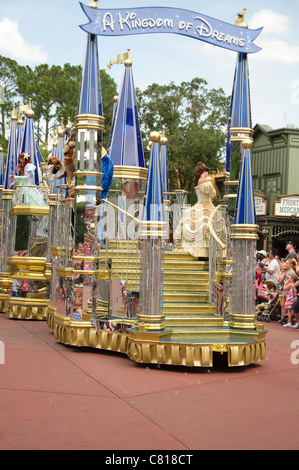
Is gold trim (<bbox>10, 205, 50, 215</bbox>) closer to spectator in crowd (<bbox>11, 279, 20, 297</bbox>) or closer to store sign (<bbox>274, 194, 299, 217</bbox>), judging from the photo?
spectator in crowd (<bbox>11, 279, 20, 297</bbox>)

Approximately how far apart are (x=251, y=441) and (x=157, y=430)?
0.81m

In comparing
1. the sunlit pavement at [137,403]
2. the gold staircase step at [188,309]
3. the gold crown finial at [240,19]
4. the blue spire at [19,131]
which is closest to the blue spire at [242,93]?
the gold crown finial at [240,19]

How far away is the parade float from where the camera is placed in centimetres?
770

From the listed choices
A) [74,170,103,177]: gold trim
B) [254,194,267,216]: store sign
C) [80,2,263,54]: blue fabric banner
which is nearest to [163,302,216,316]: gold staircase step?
[74,170,103,177]: gold trim

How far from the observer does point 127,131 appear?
13.8 meters

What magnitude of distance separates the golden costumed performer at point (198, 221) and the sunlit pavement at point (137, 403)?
11.9 ft

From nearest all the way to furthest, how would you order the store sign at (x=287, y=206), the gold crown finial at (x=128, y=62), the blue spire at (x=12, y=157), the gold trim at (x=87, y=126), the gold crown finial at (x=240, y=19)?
the gold trim at (x=87, y=126) < the gold crown finial at (x=240, y=19) < the gold crown finial at (x=128, y=62) < the blue spire at (x=12, y=157) < the store sign at (x=287, y=206)

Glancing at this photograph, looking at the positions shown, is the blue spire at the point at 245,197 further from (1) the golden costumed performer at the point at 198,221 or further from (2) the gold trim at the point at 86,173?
(1) the golden costumed performer at the point at 198,221

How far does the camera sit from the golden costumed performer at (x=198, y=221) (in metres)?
11.9

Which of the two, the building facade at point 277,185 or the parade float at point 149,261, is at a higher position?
the building facade at point 277,185

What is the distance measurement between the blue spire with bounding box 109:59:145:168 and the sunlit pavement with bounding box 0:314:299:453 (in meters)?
6.05

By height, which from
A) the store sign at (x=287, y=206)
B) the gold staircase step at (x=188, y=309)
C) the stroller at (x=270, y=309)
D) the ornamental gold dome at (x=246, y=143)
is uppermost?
the store sign at (x=287, y=206)

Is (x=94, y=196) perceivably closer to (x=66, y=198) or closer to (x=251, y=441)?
(x=66, y=198)

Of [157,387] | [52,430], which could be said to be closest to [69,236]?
[157,387]
